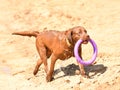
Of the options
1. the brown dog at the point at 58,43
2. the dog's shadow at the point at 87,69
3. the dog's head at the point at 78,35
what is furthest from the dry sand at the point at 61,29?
the dog's head at the point at 78,35

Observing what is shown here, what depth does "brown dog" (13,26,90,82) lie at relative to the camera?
9.04 metres

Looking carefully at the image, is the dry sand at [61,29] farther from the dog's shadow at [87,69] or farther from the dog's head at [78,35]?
the dog's head at [78,35]

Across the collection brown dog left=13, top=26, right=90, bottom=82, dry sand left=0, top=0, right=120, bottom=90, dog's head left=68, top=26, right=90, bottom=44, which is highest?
dog's head left=68, top=26, right=90, bottom=44

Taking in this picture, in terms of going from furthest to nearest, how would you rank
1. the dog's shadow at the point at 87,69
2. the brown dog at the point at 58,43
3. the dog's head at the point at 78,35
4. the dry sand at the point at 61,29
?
the dog's shadow at the point at 87,69, the dry sand at the point at 61,29, the brown dog at the point at 58,43, the dog's head at the point at 78,35

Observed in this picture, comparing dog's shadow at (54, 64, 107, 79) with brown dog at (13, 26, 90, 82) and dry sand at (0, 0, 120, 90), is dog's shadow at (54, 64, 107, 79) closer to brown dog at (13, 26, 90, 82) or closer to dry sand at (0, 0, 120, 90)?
dry sand at (0, 0, 120, 90)

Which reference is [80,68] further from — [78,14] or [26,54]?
[78,14]

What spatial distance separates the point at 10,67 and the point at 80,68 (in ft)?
8.12

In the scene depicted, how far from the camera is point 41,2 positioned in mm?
16484

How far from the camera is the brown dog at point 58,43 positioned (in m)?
9.04

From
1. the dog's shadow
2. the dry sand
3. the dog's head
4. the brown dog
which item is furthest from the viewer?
the dog's shadow

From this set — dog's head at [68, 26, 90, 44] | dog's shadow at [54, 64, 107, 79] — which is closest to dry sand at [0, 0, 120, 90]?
dog's shadow at [54, 64, 107, 79]

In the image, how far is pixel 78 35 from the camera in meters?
8.99

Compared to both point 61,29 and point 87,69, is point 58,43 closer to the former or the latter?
point 87,69

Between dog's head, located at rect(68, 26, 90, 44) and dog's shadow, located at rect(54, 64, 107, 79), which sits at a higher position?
dog's head, located at rect(68, 26, 90, 44)
